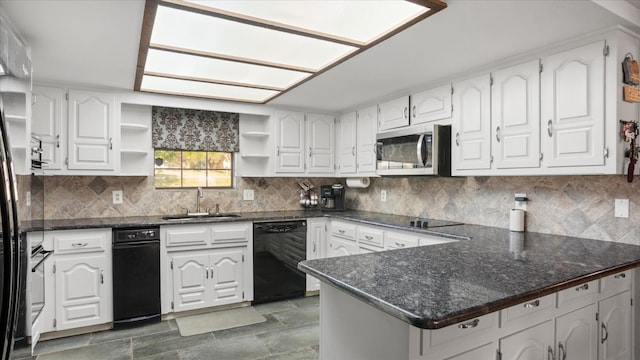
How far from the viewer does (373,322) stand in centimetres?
135

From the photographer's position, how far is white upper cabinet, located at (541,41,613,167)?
2051 millimetres

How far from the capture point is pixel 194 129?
3.88 m

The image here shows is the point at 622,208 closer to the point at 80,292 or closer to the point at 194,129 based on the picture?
the point at 194,129

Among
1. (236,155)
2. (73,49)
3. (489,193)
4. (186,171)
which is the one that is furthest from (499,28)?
(186,171)

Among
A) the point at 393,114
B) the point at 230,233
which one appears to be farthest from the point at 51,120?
the point at 393,114

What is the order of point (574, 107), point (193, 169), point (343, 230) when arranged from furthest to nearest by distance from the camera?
point (193, 169) → point (343, 230) → point (574, 107)

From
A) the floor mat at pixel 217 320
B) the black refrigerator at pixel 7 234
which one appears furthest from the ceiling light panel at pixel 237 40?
the floor mat at pixel 217 320

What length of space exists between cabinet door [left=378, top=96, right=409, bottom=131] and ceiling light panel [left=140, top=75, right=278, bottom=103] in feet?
3.73

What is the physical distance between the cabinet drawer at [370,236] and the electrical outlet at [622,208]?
1692mm

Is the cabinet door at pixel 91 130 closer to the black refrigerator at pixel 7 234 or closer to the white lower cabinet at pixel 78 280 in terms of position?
the white lower cabinet at pixel 78 280

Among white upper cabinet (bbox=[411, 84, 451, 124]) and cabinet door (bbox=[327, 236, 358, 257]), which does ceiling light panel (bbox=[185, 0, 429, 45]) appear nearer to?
white upper cabinet (bbox=[411, 84, 451, 124])

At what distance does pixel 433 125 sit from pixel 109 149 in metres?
2.92

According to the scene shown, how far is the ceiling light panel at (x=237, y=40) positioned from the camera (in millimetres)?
1835

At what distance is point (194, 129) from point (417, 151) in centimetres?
238
